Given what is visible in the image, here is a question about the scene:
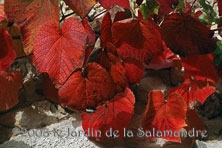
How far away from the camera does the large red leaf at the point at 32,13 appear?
2.94 ft

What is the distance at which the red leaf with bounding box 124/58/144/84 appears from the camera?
1051mm

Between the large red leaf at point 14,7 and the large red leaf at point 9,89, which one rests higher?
the large red leaf at point 14,7

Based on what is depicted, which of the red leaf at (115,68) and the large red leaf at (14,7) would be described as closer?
the large red leaf at (14,7)

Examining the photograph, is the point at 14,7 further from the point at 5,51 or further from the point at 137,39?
the point at 137,39

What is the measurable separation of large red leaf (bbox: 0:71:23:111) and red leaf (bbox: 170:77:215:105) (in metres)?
0.41

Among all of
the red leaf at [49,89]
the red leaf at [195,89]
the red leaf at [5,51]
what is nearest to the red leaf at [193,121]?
the red leaf at [195,89]

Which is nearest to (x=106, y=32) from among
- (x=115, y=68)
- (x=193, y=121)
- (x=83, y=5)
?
(x=115, y=68)

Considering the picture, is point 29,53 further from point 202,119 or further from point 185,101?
point 202,119

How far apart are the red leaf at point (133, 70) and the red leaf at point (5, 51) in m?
0.29

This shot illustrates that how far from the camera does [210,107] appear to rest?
1109 mm

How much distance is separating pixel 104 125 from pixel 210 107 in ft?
1.02

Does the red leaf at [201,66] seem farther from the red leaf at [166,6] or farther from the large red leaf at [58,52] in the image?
the large red leaf at [58,52]

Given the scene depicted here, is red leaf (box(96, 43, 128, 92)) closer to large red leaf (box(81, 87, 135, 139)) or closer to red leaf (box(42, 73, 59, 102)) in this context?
large red leaf (box(81, 87, 135, 139))

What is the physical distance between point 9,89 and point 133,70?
1.07ft
